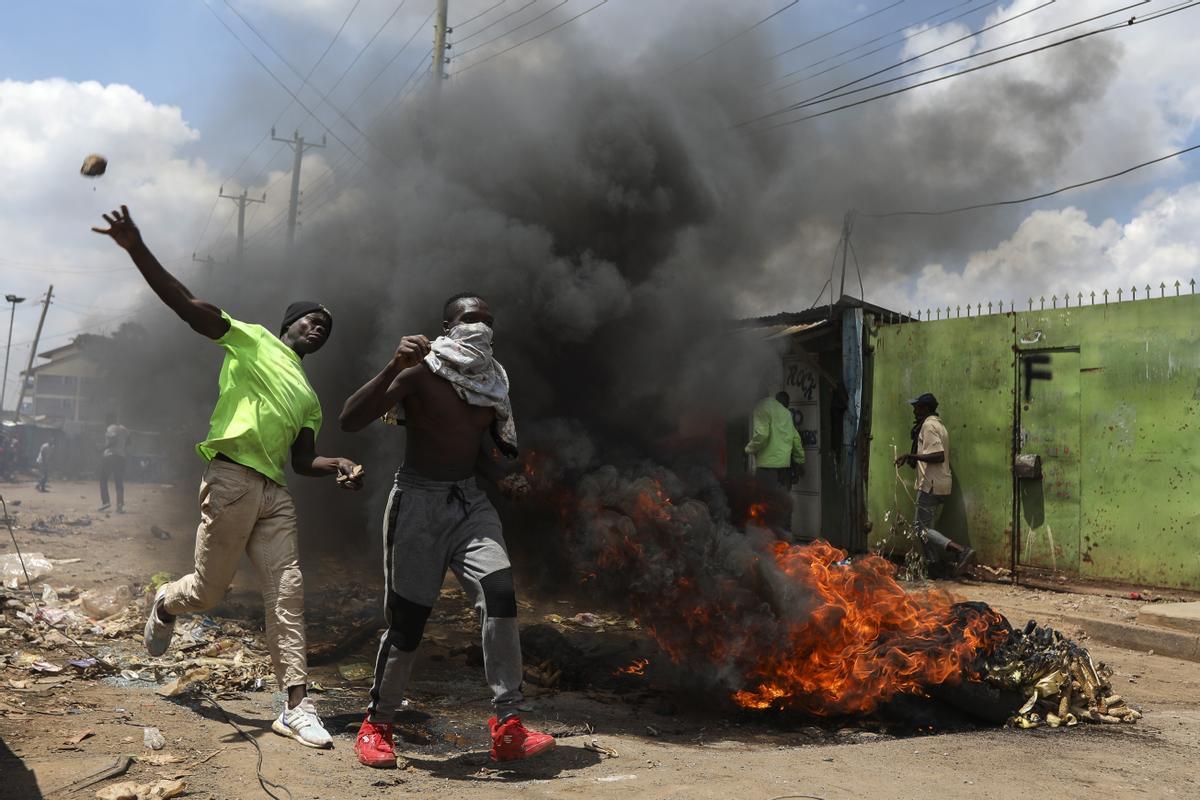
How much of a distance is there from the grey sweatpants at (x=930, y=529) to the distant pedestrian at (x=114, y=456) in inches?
510

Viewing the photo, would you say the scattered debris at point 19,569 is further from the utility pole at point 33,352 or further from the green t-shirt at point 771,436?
the utility pole at point 33,352

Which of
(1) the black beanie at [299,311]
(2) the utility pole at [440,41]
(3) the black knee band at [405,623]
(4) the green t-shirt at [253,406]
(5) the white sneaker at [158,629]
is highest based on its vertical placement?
(2) the utility pole at [440,41]

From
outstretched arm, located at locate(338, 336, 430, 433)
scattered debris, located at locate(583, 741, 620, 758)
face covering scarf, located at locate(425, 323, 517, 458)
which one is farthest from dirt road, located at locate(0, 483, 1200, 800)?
face covering scarf, located at locate(425, 323, 517, 458)

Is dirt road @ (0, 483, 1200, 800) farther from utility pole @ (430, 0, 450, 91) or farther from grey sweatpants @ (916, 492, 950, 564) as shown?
utility pole @ (430, 0, 450, 91)

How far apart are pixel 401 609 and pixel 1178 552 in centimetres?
720

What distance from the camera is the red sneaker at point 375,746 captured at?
3572mm

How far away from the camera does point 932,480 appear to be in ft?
30.5

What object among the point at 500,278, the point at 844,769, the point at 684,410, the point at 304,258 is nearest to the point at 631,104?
the point at 500,278

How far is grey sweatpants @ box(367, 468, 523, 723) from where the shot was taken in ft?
12.2

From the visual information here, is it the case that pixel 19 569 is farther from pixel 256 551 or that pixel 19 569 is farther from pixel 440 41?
pixel 440 41

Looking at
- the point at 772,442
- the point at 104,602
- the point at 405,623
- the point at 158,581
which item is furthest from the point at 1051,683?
the point at 158,581

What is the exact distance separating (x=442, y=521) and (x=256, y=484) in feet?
2.89

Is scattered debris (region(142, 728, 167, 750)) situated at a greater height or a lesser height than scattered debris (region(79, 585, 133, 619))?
lesser

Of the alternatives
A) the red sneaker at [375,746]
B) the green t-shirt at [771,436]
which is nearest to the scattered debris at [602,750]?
the red sneaker at [375,746]
